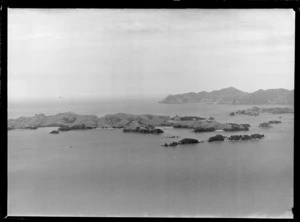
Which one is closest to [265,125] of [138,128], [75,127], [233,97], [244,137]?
[244,137]

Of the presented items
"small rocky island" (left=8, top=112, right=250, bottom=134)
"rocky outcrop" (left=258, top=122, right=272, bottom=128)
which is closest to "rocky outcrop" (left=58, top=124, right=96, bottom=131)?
"small rocky island" (left=8, top=112, right=250, bottom=134)

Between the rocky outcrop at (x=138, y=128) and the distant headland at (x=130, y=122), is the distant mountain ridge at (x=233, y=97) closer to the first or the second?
the distant headland at (x=130, y=122)

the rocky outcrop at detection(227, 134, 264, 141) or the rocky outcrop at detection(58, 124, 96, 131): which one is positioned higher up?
the rocky outcrop at detection(58, 124, 96, 131)

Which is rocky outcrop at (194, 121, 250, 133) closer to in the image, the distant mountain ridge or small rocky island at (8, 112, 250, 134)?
small rocky island at (8, 112, 250, 134)

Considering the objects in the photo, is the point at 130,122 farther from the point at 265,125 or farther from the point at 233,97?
the point at 265,125

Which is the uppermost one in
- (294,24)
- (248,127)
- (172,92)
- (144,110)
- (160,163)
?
(294,24)
